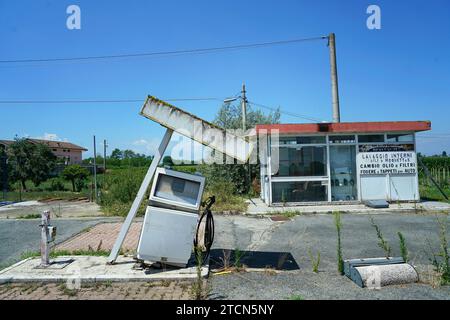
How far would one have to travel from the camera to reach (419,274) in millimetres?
4754

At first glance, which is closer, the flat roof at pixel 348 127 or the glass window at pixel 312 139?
the flat roof at pixel 348 127

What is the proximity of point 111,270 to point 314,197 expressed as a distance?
9.72 meters

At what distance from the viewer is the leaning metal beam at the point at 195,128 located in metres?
4.84

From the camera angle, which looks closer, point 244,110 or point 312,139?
point 312,139

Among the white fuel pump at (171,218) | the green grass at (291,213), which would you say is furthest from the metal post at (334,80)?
the white fuel pump at (171,218)

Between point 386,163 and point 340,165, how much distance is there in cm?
190

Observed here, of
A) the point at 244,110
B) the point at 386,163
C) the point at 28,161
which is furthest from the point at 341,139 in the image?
the point at 28,161

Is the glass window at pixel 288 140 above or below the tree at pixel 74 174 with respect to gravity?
above

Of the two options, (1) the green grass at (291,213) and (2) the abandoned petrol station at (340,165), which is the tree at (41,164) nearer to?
(2) the abandoned petrol station at (340,165)

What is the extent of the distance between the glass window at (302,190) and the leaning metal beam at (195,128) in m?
8.27

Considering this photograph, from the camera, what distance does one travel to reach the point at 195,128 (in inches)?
198

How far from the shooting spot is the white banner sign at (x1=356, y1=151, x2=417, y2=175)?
12.7 m

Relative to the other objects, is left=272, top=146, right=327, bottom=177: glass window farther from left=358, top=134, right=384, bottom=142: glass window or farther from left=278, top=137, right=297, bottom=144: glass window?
left=358, top=134, right=384, bottom=142: glass window

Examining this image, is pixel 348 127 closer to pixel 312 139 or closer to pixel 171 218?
pixel 312 139
